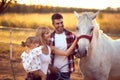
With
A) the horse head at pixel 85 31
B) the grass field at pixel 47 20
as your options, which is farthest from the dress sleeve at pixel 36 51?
the grass field at pixel 47 20

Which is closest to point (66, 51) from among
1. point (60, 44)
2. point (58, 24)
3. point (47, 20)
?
point (60, 44)

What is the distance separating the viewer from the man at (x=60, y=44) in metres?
4.14

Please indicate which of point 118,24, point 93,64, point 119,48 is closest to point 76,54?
point 93,64

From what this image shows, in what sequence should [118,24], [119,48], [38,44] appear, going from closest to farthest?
[38,44], [119,48], [118,24]

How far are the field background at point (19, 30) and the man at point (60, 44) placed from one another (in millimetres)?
3985

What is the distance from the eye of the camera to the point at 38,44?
393 centimetres

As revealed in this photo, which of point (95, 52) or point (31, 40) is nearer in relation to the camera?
point (31, 40)

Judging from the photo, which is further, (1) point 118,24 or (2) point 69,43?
(1) point 118,24

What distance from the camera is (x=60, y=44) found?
13.8 ft

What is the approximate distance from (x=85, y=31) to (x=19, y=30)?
7.77 m

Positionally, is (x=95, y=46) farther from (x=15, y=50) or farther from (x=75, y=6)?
(x=75, y=6)

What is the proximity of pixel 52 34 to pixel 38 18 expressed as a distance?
10.7 m

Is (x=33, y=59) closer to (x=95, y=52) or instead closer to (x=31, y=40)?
(x=31, y=40)

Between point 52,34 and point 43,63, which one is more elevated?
point 52,34
